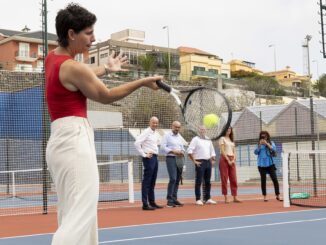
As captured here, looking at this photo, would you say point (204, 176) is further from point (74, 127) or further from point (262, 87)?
point (262, 87)

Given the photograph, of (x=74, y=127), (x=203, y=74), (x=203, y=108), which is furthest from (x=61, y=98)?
(x=203, y=74)

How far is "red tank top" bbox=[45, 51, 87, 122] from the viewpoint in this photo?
3594 mm

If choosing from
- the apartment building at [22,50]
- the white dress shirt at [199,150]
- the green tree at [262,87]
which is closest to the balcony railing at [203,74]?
the green tree at [262,87]

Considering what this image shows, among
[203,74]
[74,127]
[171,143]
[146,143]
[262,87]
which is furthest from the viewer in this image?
[203,74]

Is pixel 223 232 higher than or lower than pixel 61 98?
lower

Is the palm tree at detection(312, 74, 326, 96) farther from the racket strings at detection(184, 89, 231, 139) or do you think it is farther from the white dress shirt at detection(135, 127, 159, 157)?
the racket strings at detection(184, 89, 231, 139)

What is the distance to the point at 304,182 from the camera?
16.6 m

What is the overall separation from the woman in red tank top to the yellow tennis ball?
1815 millimetres

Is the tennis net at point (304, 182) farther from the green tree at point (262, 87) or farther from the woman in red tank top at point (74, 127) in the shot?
the green tree at point (262, 87)

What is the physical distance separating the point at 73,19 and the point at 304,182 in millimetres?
13917

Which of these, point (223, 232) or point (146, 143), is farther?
point (146, 143)

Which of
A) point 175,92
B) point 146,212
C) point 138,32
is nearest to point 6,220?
point 146,212

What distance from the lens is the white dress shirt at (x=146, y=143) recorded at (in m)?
11.2

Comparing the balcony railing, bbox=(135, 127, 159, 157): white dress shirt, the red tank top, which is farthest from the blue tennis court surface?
the balcony railing
